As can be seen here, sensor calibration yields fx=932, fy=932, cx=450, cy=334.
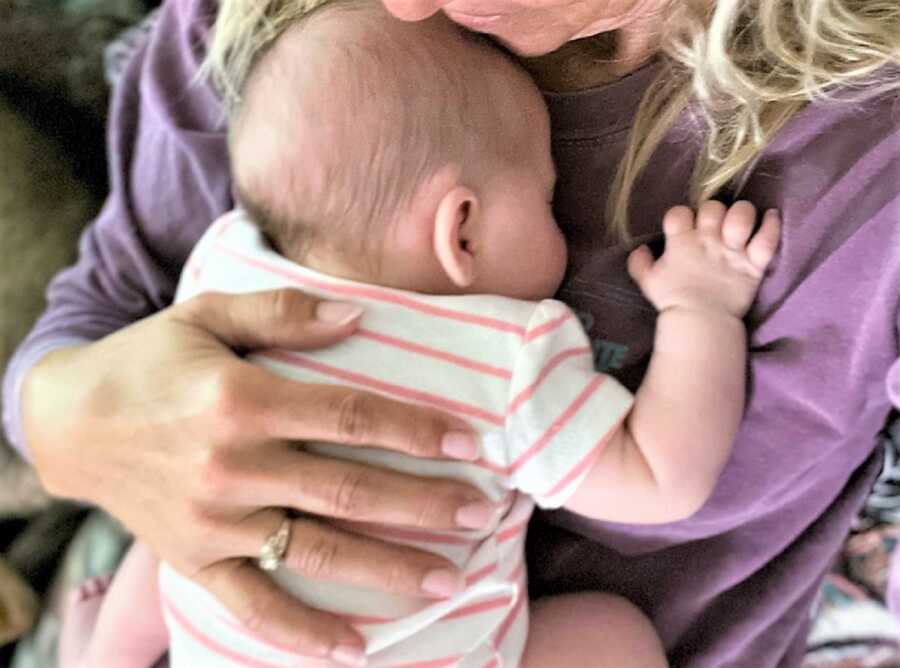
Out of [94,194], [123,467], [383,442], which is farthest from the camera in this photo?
[94,194]

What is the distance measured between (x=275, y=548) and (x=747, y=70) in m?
0.53

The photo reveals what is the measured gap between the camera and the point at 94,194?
135 cm

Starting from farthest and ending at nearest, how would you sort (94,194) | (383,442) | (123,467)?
1. (94,194)
2. (123,467)
3. (383,442)

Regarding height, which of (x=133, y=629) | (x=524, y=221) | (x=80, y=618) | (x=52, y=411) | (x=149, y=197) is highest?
(x=524, y=221)

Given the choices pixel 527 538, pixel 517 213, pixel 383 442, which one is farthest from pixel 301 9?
pixel 527 538

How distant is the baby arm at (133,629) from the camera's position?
3.08ft

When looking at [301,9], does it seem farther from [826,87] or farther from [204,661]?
[204,661]

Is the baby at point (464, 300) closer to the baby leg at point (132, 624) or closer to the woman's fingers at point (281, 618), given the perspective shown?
the woman's fingers at point (281, 618)

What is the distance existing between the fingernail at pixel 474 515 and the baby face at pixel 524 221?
0.18 metres

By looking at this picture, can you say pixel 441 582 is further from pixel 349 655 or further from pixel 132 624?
pixel 132 624

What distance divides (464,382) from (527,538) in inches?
11.1

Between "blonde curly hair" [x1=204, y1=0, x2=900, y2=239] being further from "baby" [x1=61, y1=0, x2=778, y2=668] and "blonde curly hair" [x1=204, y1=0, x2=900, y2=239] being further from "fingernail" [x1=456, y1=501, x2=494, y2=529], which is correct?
"fingernail" [x1=456, y1=501, x2=494, y2=529]

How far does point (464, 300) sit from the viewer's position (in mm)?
746

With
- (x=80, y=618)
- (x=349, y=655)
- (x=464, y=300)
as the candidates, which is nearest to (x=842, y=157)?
(x=464, y=300)
